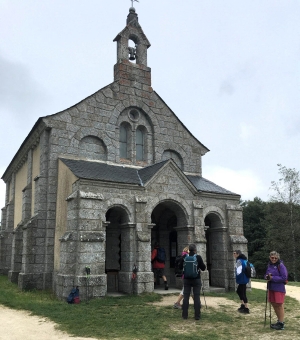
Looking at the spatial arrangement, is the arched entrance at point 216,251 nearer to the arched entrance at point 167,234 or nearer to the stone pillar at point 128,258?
the arched entrance at point 167,234

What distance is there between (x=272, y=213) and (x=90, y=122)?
21.8 meters

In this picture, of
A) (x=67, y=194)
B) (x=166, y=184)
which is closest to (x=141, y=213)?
(x=166, y=184)

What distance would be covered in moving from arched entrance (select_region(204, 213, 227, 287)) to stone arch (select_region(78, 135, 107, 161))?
16.7 feet

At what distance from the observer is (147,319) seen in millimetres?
8227

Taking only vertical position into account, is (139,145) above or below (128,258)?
above

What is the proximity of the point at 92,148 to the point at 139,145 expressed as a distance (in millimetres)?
2336

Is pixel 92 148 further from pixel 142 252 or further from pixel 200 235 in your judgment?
pixel 200 235

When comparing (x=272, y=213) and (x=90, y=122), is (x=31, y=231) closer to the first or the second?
(x=90, y=122)

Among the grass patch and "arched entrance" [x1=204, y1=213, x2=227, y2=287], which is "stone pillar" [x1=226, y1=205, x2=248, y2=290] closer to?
"arched entrance" [x1=204, y1=213, x2=227, y2=287]

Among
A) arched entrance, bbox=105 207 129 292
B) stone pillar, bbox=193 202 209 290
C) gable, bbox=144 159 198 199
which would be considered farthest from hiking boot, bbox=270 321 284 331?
arched entrance, bbox=105 207 129 292

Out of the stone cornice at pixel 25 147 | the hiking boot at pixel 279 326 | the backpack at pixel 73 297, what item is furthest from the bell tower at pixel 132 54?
the hiking boot at pixel 279 326

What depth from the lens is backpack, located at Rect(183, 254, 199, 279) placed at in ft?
27.4

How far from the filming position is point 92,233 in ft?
36.7

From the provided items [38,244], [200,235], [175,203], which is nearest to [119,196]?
[175,203]
